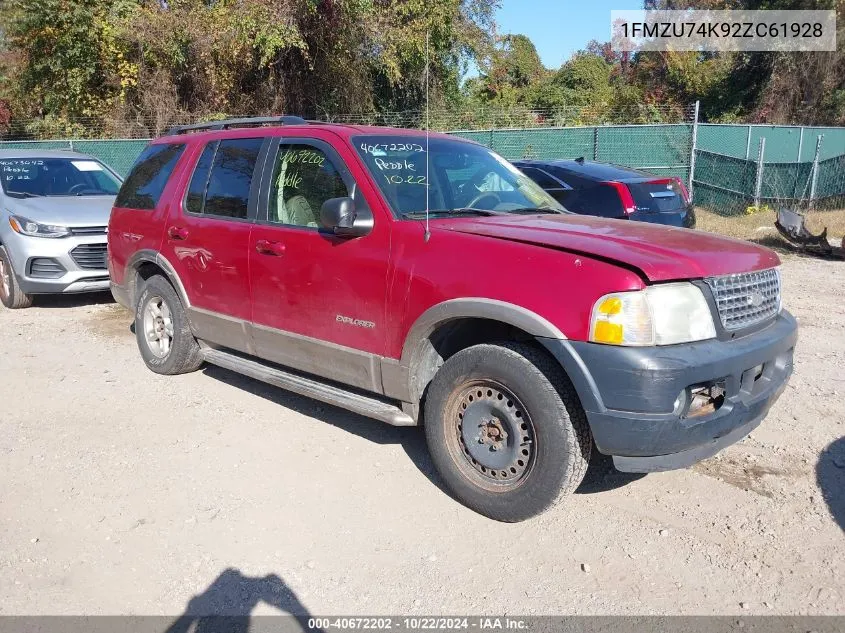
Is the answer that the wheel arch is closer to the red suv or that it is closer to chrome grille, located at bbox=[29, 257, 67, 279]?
the red suv

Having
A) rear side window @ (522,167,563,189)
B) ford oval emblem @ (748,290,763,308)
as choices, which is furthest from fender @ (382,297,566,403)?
rear side window @ (522,167,563,189)

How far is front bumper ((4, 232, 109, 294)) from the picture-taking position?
8008 mm

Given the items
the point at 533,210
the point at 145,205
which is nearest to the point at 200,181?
the point at 145,205

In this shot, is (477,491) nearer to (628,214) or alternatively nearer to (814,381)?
(814,381)

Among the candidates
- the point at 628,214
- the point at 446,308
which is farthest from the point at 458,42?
the point at 446,308

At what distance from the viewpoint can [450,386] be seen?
3.67 metres

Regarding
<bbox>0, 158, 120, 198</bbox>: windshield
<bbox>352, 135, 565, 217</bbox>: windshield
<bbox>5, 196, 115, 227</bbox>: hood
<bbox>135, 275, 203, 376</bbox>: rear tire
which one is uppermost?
<bbox>352, 135, 565, 217</bbox>: windshield

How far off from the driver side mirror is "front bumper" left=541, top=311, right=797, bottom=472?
4.32 ft

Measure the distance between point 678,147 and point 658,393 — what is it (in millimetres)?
15685

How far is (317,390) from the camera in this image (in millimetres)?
4410

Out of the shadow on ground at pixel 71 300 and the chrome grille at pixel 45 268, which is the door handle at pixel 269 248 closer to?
the chrome grille at pixel 45 268

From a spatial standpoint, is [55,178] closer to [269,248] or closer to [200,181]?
[200,181]

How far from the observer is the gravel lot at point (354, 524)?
3.09 m

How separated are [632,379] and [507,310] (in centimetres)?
66
